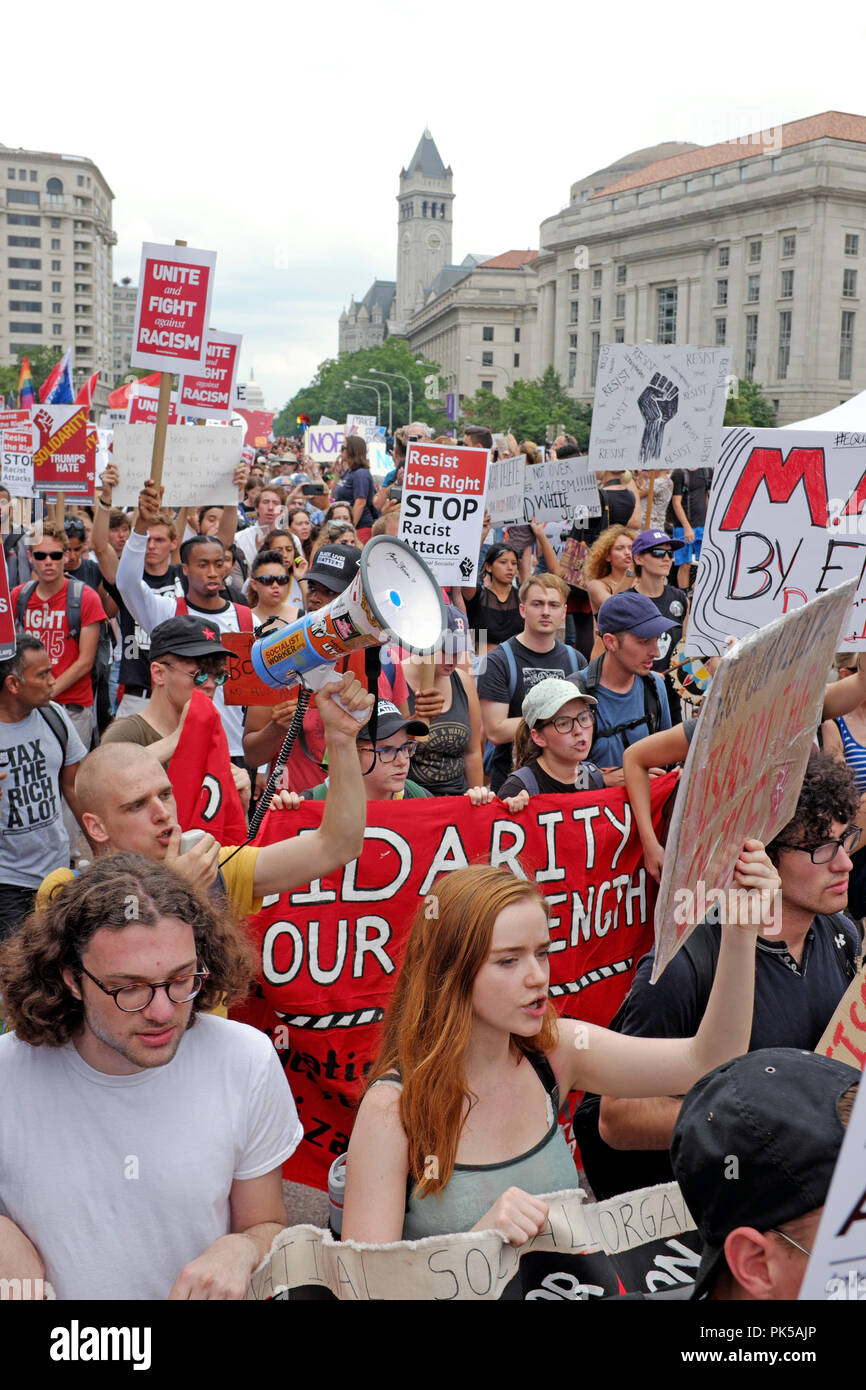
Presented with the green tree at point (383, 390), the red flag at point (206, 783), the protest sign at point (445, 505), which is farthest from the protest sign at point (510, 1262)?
the green tree at point (383, 390)

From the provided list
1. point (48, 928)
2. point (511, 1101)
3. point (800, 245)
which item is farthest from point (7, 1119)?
point (800, 245)

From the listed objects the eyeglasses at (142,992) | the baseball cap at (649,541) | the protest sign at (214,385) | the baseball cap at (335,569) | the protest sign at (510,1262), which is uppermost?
the protest sign at (214,385)

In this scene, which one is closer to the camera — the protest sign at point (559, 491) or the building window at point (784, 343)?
the protest sign at point (559, 491)

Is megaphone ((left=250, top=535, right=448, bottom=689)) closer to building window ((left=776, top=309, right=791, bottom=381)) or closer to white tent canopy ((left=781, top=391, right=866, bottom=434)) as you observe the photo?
white tent canopy ((left=781, top=391, right=866, bottom=434))

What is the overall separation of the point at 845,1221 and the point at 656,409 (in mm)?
8559

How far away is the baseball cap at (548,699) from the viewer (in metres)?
4.44

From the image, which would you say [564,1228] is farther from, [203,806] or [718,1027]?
[203,806]

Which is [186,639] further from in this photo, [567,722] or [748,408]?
[748,408]

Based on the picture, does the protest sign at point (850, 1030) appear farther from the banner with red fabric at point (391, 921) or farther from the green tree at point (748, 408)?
the green tree at point (748, 408)

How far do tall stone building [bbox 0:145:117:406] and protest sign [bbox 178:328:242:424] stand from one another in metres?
127

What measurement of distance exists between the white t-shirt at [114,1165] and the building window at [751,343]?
81.5 meters

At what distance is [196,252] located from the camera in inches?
323

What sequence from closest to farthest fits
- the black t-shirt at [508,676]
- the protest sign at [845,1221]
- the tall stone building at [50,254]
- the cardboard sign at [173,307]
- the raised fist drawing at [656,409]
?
the protest sign at [845,1221] → the black t-shirt at [508,676] → the cardboard sign at [173,307] → the raised fist drawing at [656,409] → the tall stone building at [50,254]

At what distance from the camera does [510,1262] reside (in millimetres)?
2197
